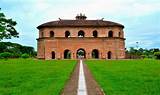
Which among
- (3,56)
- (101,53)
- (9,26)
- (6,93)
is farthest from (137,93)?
(101,53)

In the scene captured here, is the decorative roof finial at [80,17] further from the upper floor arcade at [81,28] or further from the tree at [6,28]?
the tree at [6,28]

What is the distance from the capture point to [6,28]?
164 ft

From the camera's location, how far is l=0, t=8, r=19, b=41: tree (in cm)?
4562

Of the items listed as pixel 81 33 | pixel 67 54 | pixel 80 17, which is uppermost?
pixel 80 17

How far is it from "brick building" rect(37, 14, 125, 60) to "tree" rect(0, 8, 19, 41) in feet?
113

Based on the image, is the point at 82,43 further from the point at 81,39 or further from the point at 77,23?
the point at 77,23

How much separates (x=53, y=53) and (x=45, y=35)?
448 cm

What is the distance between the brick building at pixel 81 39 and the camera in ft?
286

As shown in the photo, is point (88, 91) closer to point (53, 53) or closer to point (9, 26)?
point (9, 26)

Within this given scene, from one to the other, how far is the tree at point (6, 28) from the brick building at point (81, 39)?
34.6 metres

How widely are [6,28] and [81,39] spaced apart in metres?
39.0

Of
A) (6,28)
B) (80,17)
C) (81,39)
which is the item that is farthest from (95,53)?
(6,28)

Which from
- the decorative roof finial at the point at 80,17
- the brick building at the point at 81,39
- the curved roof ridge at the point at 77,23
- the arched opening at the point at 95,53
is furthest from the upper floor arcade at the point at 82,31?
the decorative roof finial at the point at 80,17

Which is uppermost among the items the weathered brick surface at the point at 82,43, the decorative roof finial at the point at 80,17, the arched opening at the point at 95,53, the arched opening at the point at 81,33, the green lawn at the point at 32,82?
the decorative roof finial at the point at 80,17
